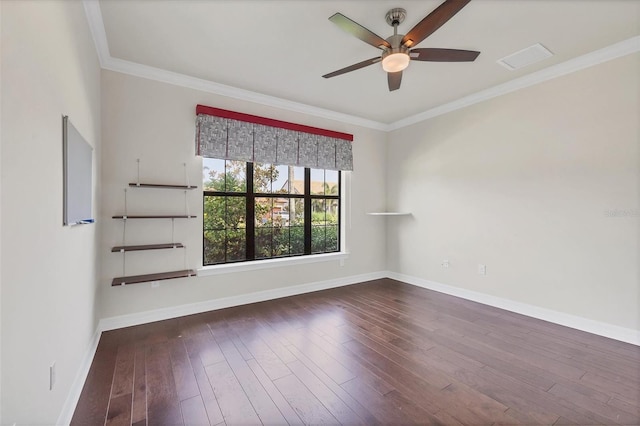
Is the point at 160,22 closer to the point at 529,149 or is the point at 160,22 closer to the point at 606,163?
the point at 529,149

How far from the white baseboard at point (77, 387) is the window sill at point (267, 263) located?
119 centimetres

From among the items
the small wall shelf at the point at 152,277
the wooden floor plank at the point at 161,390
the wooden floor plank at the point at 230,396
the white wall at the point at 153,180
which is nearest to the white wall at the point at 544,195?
the white wall at the point at 153,180

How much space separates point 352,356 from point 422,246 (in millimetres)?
2592

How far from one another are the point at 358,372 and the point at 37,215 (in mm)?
2154

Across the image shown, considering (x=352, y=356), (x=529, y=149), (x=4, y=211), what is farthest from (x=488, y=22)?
(x=4, y=211)

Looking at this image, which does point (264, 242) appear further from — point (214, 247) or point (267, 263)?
point (214, 247)

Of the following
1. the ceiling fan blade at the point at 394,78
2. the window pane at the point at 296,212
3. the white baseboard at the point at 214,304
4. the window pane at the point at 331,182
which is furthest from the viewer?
the window pane at the point at 331,182

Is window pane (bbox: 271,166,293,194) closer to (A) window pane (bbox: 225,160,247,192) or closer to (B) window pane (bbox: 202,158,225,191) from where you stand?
(A) window pane (bbox: 225,160,247,192)

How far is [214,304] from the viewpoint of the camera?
11.3 ft

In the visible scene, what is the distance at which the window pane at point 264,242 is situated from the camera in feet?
12.9

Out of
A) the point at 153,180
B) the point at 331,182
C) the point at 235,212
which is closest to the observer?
the point at 153,180

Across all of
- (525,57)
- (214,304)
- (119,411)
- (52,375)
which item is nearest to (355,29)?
(525,57)

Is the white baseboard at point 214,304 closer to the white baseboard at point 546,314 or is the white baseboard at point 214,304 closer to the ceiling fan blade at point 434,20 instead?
the white baseboard at point 546,314

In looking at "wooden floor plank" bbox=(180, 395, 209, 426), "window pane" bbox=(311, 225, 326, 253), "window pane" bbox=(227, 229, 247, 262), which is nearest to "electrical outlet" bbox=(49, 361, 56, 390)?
"wooden floor plank" bbox=(180, 395, 209, 426)
